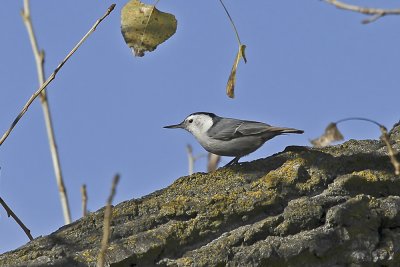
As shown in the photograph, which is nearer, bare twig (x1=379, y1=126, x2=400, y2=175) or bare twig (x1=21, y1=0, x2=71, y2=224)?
bare twig (x1=379, y1=126, x2=400, y2=175)

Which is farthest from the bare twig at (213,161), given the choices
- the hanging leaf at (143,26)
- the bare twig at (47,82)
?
the bare twig at (47,82)

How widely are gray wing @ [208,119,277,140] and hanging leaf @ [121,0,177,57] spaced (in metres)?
2.31

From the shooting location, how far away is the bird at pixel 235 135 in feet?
19.8

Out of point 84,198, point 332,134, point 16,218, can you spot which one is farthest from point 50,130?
point 332,134

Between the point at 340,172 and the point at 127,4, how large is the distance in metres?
1.35

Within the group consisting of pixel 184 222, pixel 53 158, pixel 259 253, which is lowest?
pixel 259 253

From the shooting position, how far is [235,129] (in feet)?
20.2

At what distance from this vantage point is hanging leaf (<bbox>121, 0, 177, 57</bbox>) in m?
3.79

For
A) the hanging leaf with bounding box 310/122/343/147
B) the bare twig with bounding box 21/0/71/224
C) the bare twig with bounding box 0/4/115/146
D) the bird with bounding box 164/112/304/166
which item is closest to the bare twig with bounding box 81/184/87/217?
the bare twig with bounding box 21/0/71/224

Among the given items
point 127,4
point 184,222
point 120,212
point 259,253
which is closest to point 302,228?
point 259,253

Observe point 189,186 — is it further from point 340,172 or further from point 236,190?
point 340,172

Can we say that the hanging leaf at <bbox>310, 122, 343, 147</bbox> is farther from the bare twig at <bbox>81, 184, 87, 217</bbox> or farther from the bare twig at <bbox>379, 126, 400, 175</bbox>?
the bare twig at <bbox>81, 184, 87, 217</bbox>

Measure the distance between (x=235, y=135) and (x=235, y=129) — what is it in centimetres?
5

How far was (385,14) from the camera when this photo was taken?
224 cm
